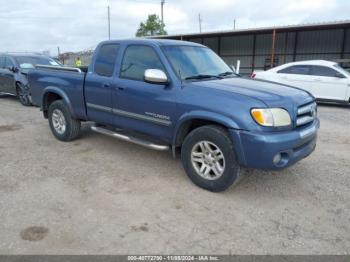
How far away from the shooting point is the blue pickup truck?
12.0 feet

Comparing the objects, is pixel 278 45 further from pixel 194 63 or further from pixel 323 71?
pixel 194 63

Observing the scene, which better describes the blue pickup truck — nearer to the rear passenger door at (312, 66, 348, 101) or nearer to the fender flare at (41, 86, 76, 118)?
the fender flare at (41, 86, 76, 118)

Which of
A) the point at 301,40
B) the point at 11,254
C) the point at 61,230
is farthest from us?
the point at 301,40

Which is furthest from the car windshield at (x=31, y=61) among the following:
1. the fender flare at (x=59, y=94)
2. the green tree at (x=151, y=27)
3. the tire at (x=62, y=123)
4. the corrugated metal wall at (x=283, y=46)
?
the green tree at (x=151, y=27)

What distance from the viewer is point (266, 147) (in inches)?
140

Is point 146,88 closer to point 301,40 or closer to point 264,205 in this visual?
point 264,205

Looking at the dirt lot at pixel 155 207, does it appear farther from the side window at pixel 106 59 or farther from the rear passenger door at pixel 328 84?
the rear passenger door at pixel 328 84

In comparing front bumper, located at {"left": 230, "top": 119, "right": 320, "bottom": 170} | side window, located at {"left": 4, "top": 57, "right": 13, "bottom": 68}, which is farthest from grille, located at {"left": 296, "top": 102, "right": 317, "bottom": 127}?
side window, located at {"left": 4, "top": 57, "right": 13, "bottom": 68}

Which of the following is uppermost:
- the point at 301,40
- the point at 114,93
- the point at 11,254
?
the point at 301,40

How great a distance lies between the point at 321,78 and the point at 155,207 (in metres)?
9.44

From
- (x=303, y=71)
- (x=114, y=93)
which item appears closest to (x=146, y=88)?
(x=114, y=93)

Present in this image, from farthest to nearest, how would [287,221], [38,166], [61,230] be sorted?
[38,166] < [287,221] < [61,230]

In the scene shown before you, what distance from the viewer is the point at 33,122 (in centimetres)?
830

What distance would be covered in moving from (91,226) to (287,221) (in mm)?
2063
